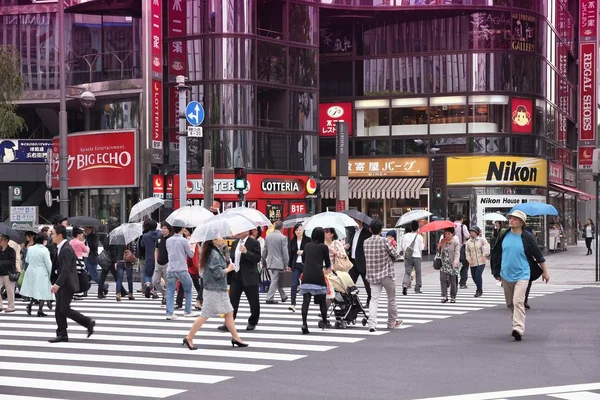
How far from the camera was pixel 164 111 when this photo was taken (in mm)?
44438

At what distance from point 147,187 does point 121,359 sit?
2978 cm

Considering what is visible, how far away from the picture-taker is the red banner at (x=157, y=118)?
39906 millimetres

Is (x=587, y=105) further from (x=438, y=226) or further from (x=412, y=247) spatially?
(x=438, y=226)

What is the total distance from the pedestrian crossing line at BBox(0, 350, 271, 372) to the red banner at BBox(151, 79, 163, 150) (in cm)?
2706

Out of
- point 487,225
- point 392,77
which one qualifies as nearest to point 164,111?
point 392,77

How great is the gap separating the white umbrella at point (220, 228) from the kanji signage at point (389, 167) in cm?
3340

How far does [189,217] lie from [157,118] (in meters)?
22.5

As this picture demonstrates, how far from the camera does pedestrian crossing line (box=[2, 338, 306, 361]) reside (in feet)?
41.4

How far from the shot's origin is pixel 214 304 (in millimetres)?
13414

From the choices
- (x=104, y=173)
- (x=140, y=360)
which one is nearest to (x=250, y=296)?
(x=140, y=360)

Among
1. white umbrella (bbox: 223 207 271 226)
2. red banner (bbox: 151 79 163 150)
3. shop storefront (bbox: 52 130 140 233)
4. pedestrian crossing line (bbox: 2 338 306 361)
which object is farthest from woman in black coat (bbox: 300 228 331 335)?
shop storefront (bbox: 52 130 140 233)

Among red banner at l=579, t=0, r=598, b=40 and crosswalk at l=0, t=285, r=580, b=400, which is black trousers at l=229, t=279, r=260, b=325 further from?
red banner at l=579, t=0, r=598, b=40

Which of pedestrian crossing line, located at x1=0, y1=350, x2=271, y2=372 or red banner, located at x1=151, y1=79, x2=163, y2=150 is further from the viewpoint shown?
red banner, located at x1=151, y1=79, x2=163, y2=150

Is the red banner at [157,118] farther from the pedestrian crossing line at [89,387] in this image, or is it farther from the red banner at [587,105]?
the pedestrian crossing line at [89,387]
